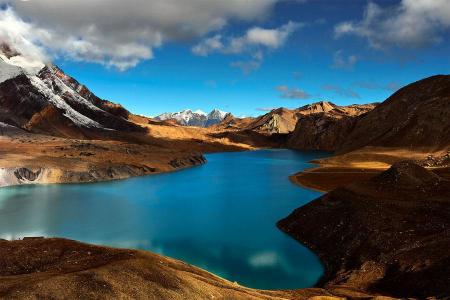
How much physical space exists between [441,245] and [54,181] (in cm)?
8132

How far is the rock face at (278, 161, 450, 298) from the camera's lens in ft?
98.8

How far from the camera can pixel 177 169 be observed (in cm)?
12562

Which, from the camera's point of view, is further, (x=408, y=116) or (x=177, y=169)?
(x=408, y=116)

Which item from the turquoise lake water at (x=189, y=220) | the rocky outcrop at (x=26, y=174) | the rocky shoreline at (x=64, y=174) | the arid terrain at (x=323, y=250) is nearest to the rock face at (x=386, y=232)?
the arid terrain at (x=323, y=250)

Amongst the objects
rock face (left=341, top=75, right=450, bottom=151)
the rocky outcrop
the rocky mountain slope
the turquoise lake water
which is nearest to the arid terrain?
the rocky outcrop

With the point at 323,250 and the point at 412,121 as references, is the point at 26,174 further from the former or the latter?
the point at 412,121

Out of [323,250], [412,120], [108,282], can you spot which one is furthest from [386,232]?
[412,120]

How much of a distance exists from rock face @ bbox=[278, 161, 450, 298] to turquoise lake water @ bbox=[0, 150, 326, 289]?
2437 mm

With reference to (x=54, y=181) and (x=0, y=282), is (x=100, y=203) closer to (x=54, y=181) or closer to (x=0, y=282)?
(x=54, y=181)

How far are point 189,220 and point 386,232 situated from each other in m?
26.3

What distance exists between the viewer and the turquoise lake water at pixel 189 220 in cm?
3806

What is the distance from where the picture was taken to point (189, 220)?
56250 mm

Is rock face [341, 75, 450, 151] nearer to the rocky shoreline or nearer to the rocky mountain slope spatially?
the rocky mountain slope

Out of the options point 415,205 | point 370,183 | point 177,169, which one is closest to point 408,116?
point 177,169
